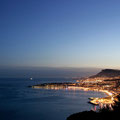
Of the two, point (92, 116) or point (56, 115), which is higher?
point (92, 116)

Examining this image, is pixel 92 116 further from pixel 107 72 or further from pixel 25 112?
pixel 107 72

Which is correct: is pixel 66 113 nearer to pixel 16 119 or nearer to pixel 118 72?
pixel 16 119

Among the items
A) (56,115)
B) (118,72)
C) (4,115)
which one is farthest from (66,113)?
(118,72)

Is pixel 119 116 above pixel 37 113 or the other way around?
above

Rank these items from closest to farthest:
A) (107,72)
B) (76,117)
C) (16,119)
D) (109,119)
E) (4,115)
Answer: (109,119) → (76,117) → (16,119) → (4,115) → (107,72)

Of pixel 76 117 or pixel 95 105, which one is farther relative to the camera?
pixel 95 105

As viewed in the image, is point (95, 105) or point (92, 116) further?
point (95, 105)

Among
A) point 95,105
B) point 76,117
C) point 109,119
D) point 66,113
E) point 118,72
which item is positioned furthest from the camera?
point 118,72

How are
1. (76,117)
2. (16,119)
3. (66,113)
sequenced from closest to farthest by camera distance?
(76,117)
(16,119)
(66,113)

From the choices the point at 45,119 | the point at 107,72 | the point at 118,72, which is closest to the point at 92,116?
the point at 45,119
